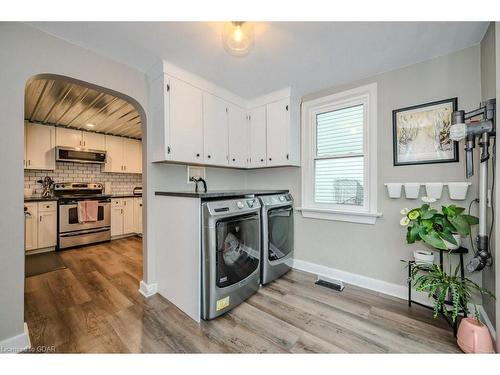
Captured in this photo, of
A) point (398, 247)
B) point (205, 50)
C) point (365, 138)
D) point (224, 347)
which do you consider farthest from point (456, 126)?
point (224, 347)

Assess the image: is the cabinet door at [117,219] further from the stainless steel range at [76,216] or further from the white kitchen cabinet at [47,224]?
the white kitchen cabinet at [47,224]

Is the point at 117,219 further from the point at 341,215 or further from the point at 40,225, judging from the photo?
the point at 341,215

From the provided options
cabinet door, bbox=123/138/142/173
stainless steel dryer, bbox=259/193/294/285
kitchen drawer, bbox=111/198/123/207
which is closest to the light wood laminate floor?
stainless steel dryer, bbox=259/193/294/285

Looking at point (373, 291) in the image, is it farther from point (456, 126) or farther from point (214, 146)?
point (214, 146)

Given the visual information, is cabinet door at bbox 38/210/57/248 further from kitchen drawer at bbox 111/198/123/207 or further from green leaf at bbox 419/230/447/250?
green leaf at bbox 419/230/447/250

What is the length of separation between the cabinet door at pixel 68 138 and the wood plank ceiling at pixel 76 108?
9cm

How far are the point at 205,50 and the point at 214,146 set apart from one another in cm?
95

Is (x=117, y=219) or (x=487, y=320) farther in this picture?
(x=117, y=219)

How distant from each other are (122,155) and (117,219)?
4.65ft

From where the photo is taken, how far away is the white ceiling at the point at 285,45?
4.84 ft

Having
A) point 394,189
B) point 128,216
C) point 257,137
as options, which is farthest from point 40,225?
point 394,189

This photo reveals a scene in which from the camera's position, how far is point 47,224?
11.5 ft

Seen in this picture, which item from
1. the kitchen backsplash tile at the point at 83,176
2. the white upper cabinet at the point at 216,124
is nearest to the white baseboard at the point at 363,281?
the white upper cabinet at the point at 216,124

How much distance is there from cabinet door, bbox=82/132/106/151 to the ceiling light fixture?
13.5ft
